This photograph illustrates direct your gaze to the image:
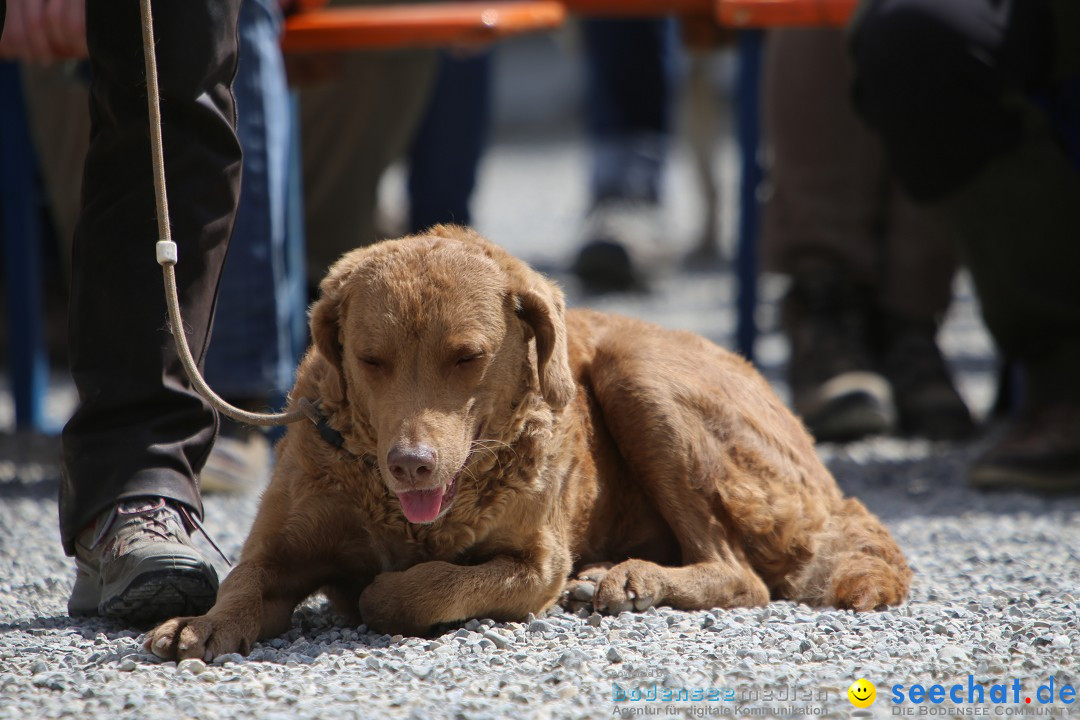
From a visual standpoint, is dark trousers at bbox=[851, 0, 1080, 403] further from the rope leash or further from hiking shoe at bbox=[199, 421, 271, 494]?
the rope leash

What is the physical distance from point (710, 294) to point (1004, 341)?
3.90 meters

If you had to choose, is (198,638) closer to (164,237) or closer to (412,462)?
(412,462)

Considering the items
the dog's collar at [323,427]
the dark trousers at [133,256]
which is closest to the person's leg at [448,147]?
the dark trousers at [133,256]

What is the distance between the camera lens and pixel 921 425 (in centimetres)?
567

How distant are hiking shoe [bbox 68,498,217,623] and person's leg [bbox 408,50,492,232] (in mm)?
4270

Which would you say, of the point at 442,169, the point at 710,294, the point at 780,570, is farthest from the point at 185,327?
the point at 710,294

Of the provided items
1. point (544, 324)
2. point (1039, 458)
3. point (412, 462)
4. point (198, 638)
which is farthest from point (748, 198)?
point (198, 638)

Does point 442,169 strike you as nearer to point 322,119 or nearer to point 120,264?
point 322,119

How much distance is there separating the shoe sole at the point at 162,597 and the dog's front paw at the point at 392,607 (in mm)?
382

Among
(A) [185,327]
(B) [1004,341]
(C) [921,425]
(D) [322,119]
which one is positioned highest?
(D) [322,119]

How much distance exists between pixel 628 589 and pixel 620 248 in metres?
5.50

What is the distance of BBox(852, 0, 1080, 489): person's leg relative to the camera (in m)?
4.78

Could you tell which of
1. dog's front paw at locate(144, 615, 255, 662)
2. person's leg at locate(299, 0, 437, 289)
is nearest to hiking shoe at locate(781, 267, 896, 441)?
person's leg at locate(299, 0, 437, 289)

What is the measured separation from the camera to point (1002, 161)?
195 inches
